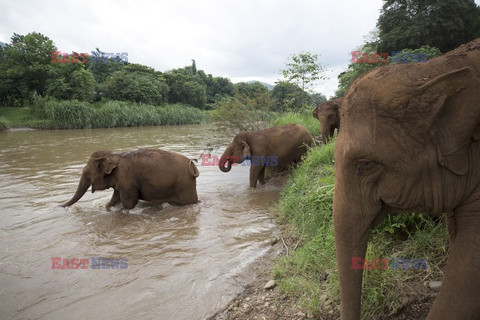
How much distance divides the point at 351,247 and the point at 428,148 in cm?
56

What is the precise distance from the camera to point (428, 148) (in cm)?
127

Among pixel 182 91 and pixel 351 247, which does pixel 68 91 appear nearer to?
pixel 182 91

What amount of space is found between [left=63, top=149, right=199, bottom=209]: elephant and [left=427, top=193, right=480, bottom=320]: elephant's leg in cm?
476

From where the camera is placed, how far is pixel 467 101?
3.89 feet

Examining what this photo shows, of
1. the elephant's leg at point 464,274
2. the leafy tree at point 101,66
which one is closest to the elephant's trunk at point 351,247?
the elephant's leg at point 464,274

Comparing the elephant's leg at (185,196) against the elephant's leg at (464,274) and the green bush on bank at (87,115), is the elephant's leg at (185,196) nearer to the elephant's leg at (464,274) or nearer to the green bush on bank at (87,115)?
the elephant's leg at (464,274)

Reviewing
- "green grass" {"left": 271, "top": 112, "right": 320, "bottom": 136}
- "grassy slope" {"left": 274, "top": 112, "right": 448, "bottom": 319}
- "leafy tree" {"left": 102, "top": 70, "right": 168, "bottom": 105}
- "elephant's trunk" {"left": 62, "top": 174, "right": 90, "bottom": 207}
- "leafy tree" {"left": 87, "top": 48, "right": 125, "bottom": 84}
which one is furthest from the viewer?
"leafy tree" {"left": 87, "top": 48, "right": 125, "bottom": 84}

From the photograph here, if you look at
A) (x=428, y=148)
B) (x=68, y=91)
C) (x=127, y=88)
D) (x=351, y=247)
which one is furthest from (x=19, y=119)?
(x=428, y=148)

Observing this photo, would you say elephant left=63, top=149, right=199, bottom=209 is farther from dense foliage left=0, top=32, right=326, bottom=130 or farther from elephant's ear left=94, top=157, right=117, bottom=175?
dense foliage left=0, top=32, right=326, bottom=130

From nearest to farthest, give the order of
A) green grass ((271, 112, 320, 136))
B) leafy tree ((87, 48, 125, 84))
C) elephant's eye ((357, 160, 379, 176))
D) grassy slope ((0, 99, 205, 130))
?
elephant's eye ((357, 160, 379, 176)) < green grass ((271, 112, 320, 136)) < grassy slope ((0, 99, 205, 130)) < leafy tree ((87, 48, 125, 84))

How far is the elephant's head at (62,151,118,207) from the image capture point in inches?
215

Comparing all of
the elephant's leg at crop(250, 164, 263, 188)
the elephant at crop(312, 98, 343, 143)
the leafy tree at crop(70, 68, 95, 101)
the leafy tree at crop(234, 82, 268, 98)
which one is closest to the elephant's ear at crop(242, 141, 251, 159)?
the elephant's leg at crop(250, 164, 263, 188)

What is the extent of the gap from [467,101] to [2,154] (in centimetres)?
1494

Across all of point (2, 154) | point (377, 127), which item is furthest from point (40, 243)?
point (2, 154)
